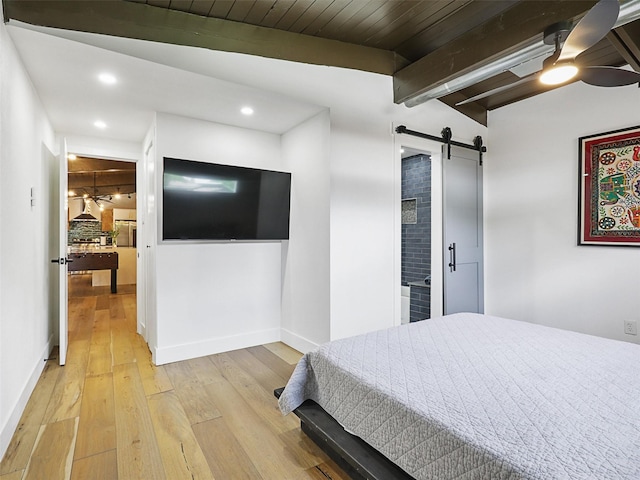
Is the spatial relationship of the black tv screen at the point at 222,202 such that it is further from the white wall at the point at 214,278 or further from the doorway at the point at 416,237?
the doorway at the point at 416,237

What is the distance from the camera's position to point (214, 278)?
3.67 metres

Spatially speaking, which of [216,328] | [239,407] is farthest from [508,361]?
[216,328]

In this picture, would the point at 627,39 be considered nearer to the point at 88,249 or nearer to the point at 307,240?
the point at 307,240

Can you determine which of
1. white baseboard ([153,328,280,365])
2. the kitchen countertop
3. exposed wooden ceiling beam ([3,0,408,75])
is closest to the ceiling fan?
exposed wooden ceiling beam ([3,0,408,75])

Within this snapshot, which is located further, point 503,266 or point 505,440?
point 503,266

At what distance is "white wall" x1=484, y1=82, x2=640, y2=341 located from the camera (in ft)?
10.9

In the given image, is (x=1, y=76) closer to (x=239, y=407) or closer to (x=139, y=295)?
(x=239, y=407)

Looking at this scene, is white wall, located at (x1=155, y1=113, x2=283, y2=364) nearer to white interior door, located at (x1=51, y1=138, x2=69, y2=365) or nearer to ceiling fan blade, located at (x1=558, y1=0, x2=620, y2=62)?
white interior door, located at (x1=51, y1=138, x2=69, y2=365)

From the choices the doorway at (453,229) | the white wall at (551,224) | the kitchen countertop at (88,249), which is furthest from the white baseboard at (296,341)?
the kitchen countertop at (88,249)

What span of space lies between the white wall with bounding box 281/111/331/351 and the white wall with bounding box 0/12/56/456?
223 centimetres

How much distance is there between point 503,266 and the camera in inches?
167

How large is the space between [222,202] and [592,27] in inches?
118

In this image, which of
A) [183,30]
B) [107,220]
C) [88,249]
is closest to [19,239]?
[183,30]

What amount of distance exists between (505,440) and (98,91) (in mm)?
3459
